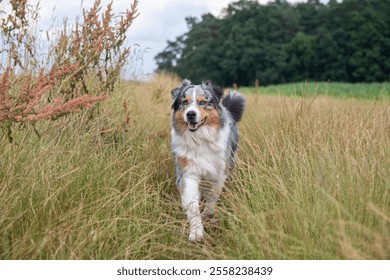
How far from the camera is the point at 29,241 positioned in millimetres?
3010

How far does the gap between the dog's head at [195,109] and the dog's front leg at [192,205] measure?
0.53 m

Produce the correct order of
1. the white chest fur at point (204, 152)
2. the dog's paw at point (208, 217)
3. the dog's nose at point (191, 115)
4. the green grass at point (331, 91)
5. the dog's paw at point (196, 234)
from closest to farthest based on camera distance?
the dog's paw at point (196, 234) → the dog's paw at point (208, 217) → the dog's nose at point (191, 115) → the white chest fur at point (204, 152) → the green grass at point (331, 91)

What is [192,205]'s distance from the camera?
4.28 metres

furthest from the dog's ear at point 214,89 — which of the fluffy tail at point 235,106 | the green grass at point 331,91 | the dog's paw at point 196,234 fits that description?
the dog's paw at point 196,234

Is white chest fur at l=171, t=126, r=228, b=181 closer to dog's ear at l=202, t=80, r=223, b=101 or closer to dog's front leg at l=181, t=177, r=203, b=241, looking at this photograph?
dog's front leg at l=181, t=177, r=203, b=241

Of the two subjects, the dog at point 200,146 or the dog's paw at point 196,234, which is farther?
the dog at point 200,146

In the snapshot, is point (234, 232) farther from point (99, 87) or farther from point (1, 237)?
point (99, 87)

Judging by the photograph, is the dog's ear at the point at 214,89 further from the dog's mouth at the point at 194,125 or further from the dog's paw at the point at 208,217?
the dog's paw at the point at 208,217

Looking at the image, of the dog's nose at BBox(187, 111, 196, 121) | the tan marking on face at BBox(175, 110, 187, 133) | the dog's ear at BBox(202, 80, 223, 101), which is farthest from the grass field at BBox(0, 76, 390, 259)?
the dog's ear at BBox(202, 80, 223, 101)

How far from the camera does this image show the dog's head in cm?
454

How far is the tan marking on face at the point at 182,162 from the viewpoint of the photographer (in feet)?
15.2

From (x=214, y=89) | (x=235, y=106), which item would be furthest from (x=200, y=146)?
(x=235, y=106)

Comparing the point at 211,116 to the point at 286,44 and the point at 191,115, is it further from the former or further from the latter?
the point at 286,44

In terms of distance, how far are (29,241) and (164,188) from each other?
86.6 inches
